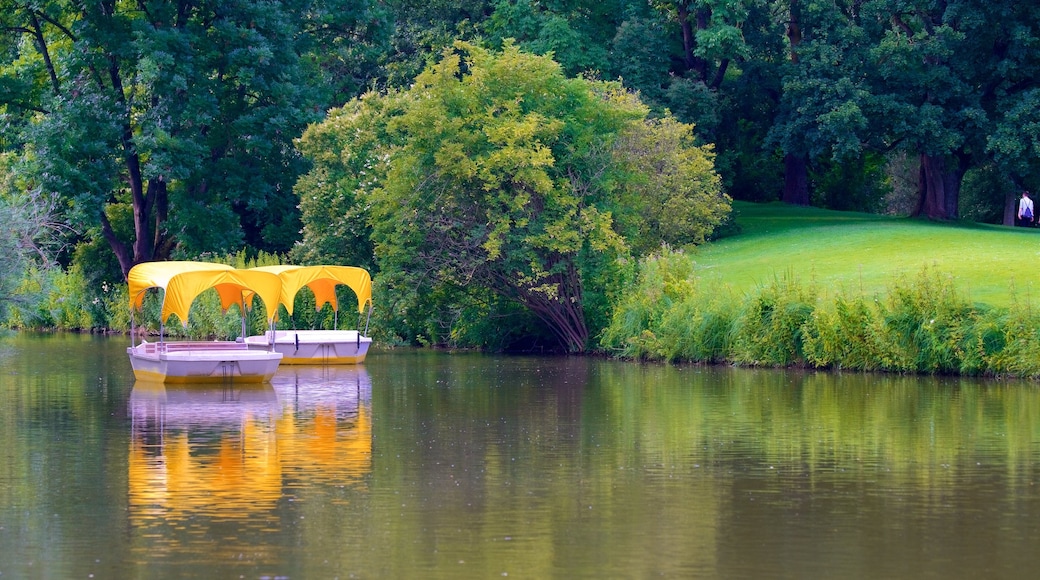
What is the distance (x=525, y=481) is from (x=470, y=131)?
2592 cm

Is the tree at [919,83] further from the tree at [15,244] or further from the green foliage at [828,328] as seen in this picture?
the tree at [15,244]

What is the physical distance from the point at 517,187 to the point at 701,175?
46.2 feet

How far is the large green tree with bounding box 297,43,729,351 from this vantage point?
43.8 metres

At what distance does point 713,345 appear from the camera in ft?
134

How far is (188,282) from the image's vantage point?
36.5 m

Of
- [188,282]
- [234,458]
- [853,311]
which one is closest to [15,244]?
[188,282]

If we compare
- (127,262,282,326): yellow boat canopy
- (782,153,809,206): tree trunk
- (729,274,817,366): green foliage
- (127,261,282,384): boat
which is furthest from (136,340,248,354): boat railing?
(782,153,809,206): tree trunk

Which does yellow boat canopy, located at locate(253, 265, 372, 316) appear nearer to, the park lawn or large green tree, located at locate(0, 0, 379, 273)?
the park lawn

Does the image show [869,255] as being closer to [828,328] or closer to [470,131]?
[828,328]

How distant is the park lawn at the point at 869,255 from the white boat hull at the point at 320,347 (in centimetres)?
1095

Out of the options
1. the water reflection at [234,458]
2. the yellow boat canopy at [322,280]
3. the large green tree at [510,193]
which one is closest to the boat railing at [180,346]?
the water reflection at [234,458]

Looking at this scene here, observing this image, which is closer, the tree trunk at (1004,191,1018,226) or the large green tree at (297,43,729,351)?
the large green tree at (297,43,729,351)

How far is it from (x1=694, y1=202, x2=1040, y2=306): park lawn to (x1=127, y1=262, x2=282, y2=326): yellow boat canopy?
13.5 meters

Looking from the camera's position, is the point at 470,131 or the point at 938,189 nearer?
the point at 470,131
